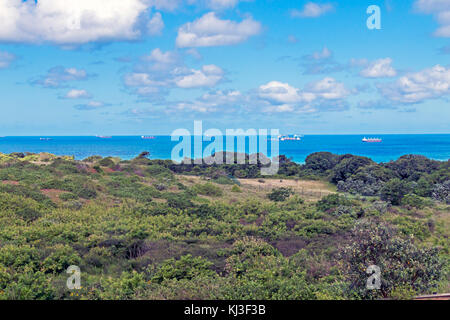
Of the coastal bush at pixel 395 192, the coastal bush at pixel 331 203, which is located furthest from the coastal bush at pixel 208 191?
the coastal bush at pixel 395 192

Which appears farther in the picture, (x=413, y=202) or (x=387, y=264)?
(x=413, y=202)

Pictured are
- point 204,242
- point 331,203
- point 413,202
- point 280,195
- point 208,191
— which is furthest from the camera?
point 208,191

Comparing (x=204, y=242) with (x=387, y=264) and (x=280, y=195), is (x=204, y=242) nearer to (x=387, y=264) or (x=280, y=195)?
(x=387, y=264)

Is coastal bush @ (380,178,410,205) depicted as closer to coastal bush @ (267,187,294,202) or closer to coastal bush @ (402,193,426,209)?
coastal bush @ (402,193,426,209)

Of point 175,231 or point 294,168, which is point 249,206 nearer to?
point 175,231

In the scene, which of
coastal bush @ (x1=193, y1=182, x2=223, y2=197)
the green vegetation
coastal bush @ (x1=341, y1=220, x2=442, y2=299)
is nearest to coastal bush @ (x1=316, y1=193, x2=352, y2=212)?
the green vegetation

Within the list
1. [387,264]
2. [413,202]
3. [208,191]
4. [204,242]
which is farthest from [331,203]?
[387,264]

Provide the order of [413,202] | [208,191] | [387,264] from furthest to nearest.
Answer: [208,191] < [413,202] < [387,264]

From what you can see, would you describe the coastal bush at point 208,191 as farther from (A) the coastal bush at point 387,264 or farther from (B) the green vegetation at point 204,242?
(A) the coastal bush at point 387,264
